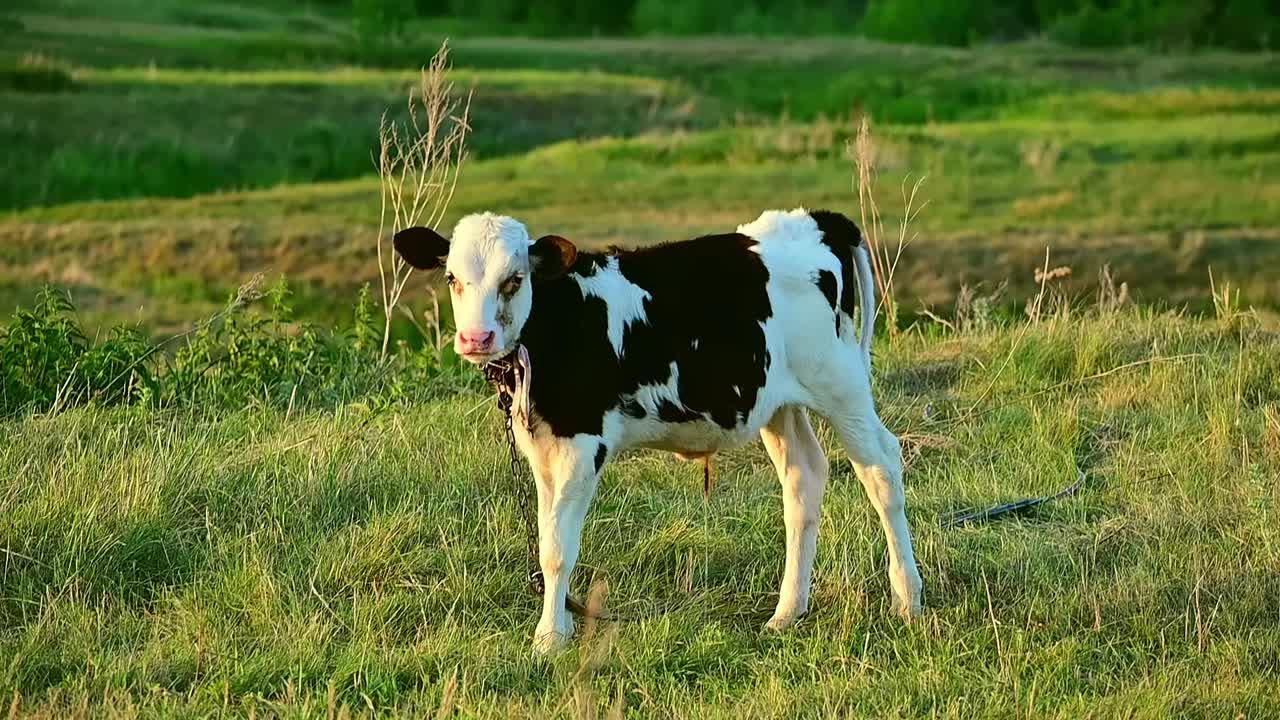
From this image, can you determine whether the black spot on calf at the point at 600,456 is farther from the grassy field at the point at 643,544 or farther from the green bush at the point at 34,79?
the green bush at the point at 34,79

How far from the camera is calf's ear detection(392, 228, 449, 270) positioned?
626 centimetres

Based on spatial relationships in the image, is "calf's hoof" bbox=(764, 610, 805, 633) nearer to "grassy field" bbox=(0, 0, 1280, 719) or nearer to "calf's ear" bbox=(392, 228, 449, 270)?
"grassy field" bbox=(0, 0, 1280, 719)

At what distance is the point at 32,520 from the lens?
746 cm

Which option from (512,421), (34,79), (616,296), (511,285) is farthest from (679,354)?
(34,79)

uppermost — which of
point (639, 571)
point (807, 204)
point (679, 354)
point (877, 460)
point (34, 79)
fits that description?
point (679, 354)

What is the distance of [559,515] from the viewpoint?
6418 mm

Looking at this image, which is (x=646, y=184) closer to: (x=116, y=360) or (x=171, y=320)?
(x=171, y=320)

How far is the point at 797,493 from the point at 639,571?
767 millimetres

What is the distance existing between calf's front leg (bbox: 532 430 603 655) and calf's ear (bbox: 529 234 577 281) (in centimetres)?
61

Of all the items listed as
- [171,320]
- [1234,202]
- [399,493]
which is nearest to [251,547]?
[399,493]

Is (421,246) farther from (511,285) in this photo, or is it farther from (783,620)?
(783,620)

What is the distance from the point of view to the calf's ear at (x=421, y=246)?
246 inches

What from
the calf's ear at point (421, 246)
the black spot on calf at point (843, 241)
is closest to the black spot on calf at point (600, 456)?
the calf's ear at point (421, 246)

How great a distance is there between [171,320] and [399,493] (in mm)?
→ 14187
